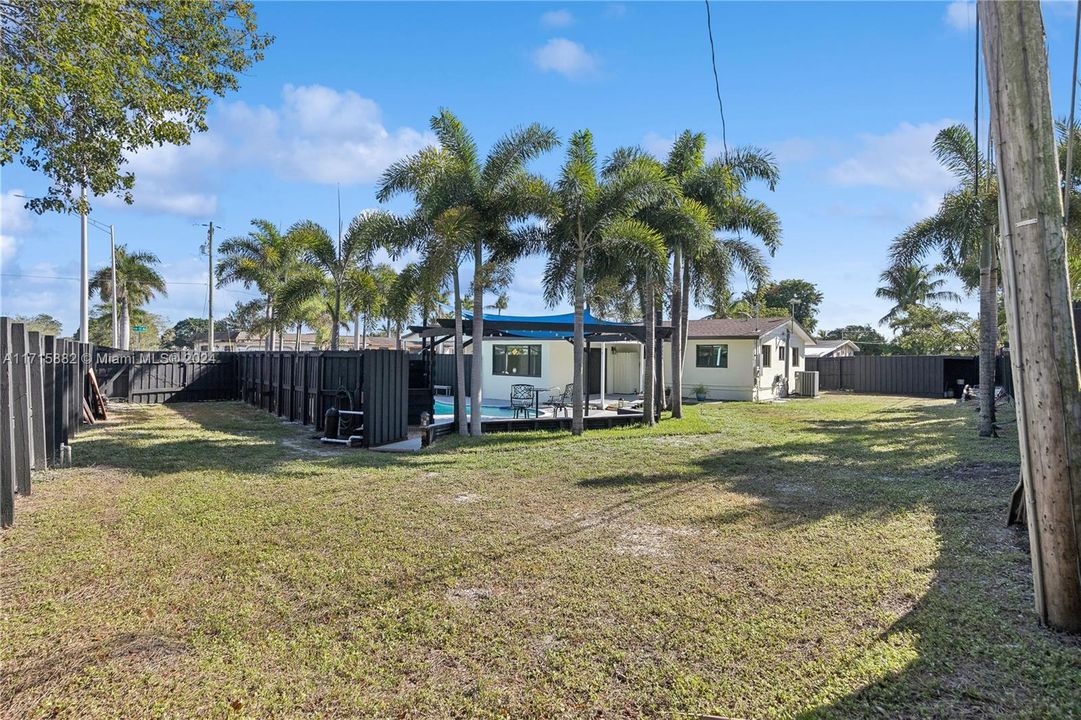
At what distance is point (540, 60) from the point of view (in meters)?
9.27

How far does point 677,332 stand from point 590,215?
17.8 feet

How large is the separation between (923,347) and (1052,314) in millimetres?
33002

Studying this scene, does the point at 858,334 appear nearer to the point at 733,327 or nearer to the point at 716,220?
the point at 733,327

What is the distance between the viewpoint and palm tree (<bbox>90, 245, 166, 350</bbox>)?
36.2 m

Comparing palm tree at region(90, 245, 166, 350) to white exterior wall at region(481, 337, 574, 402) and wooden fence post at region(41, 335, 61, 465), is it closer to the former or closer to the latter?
white exterior wall at region(481, 337, 574, 402)

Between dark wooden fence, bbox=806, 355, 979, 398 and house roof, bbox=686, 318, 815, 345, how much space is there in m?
4.41

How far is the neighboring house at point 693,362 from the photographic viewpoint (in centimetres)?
2188

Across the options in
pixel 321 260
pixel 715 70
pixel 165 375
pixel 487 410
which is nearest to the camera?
pixel 715 70

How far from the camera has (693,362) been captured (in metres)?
24.2

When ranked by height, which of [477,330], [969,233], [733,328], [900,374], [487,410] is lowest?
[487,410]

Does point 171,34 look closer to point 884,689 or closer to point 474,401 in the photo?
point 474,401

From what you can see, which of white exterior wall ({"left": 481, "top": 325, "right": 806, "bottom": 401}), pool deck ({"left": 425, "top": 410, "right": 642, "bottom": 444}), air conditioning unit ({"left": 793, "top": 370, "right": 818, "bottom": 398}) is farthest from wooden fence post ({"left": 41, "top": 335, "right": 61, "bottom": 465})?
air conditioning unit ({"left": 793, "top": 370, "right": 818, "bottom": 398})

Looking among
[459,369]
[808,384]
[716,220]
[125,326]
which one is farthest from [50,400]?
[125,326]

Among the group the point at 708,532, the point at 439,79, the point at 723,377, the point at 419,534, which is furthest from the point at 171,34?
the point at 723,377
